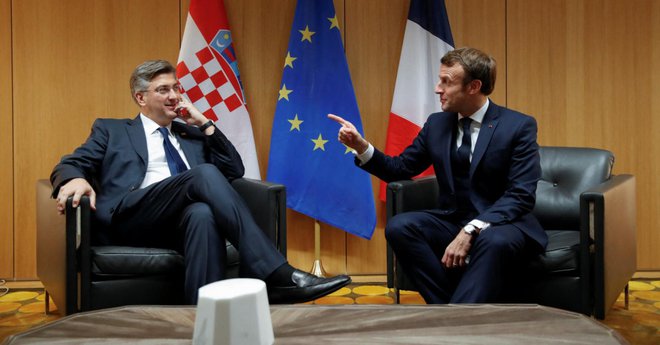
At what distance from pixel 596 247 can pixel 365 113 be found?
1.74 meters

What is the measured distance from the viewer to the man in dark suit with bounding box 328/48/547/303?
2.57 metres

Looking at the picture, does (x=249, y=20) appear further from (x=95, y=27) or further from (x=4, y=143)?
(x=4, y=143)

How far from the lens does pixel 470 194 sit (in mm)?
2805

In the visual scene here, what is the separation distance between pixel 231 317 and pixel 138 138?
1907 millimetres

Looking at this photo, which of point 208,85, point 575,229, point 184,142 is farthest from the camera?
point 208,85

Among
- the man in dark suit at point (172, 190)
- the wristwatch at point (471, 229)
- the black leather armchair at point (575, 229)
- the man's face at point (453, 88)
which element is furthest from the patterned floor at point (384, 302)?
the man's face at point (453, 88)

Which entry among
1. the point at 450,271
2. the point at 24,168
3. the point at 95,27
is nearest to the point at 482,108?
the point at 450,271

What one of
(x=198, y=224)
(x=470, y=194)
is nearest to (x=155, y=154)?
(x=198, y=224)

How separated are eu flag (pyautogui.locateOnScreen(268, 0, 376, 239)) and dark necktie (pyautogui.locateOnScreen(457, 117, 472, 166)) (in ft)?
3.45

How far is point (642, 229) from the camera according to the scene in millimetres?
4074

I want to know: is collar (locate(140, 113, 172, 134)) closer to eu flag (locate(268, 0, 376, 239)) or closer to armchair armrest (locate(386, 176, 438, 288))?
eu flag (locate(268, 0, 376, 239))

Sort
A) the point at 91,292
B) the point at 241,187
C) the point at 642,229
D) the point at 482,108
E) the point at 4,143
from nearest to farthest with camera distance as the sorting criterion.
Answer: the point at 91,292, the point at 482,108, the point at 241,187, the point at 4,143, the point at 642,229

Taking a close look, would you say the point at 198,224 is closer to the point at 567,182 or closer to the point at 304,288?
the point at 304,288

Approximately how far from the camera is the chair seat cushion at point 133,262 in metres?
2.59
